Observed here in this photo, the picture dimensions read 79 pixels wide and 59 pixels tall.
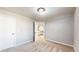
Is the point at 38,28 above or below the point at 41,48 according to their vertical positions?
above

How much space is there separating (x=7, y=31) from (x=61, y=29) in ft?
8.77

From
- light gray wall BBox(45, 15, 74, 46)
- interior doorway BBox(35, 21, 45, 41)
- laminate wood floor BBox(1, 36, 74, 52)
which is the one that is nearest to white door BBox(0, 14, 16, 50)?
laminate wood floor BBox(1, 36, 74, 52)

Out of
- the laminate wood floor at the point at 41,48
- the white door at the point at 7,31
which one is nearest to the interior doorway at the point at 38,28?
the laminate wood floor at the point at 41,48

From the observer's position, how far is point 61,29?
165 inches

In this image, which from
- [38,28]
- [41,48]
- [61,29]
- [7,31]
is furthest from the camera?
[38,28]

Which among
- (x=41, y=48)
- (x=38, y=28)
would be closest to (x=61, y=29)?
(x=41, y=48)

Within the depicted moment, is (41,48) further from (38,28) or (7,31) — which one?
(38,28)

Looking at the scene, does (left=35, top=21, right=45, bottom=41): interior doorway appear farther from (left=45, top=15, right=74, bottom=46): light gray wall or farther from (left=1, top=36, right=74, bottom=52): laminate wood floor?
(left=1, top=36, right=74, bottom=52): laminate wood floor

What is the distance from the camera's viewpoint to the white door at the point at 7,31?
2.96 meters
